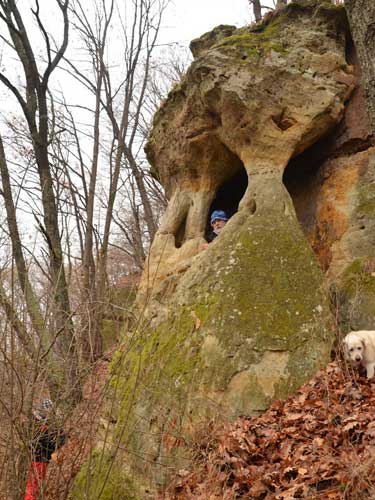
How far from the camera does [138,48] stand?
15.5 meters


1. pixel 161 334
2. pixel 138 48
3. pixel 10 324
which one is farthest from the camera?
pixel 138 48

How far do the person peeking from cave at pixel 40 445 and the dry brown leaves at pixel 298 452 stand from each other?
3.91 feet

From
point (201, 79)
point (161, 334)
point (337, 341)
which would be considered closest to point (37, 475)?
point (161, 334)

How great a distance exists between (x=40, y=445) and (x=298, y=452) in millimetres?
2024

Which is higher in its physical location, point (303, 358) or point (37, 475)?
point (37, 475)

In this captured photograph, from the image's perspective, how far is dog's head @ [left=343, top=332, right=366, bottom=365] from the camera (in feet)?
15.7

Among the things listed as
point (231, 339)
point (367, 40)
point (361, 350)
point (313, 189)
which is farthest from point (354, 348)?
point (313, 189)

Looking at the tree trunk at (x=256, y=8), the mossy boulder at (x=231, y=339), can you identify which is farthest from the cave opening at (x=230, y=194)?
the tree trunk at (x=256, y=8)

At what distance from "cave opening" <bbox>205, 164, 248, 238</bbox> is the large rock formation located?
3 cm

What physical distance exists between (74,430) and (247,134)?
5654mm

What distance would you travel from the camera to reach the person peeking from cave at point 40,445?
2992 mm

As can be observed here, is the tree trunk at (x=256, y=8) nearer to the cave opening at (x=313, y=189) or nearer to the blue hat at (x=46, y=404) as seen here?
the cave opening at (x=313, y=189)

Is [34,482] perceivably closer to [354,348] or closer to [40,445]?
[40,445]

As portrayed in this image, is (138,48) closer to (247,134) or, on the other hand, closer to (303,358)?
(247,134)
